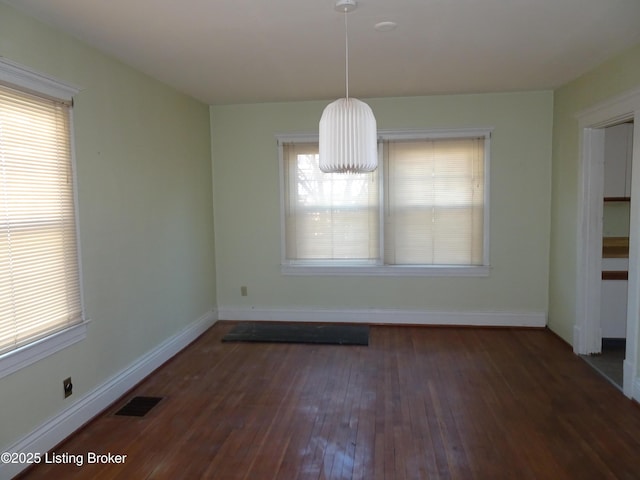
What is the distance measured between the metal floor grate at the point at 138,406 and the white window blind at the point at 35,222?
29.5 inches

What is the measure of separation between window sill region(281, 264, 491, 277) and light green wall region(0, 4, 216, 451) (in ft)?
3.84

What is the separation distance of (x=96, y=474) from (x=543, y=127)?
15.8 ft

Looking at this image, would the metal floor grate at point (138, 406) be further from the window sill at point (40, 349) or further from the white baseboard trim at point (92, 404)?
the window sill at point (40, 349)

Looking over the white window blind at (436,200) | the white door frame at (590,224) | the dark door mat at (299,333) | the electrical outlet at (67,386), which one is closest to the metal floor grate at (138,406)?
the electrical outlet at (67,386)

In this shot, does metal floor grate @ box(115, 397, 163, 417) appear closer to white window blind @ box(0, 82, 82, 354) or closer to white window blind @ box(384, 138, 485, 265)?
white window blind @ box(0, 82, 82, 354)

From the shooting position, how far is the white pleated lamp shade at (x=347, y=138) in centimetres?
217

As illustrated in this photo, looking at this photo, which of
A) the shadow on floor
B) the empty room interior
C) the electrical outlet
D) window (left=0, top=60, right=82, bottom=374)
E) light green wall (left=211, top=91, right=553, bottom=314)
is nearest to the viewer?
window (left=0, top=60, right=82, bottom=374)

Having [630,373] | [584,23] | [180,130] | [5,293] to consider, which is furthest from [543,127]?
[5,293]

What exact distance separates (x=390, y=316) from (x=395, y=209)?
3.97 feet

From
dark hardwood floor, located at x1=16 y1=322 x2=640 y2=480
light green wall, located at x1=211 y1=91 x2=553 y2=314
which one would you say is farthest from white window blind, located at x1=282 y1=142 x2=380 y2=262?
dark hardwood floor, located at x1=16 y1=322 x2=640 y2=480

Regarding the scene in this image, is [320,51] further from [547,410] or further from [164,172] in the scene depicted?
[547,410]

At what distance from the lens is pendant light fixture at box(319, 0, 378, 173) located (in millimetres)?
2168

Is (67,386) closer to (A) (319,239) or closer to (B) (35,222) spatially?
(B) (35,222)

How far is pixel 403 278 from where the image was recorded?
4809 millimetres
